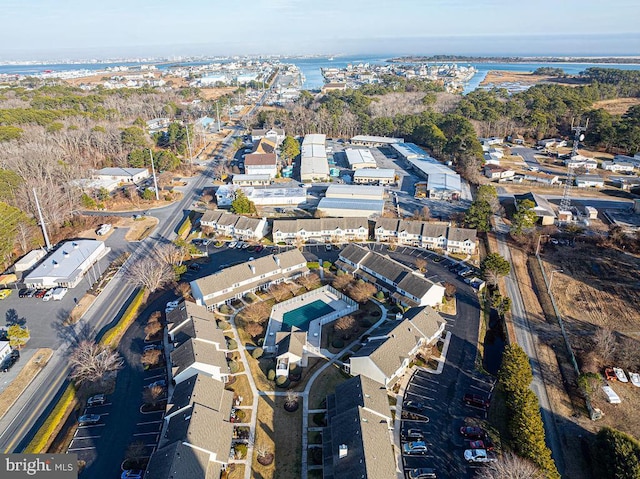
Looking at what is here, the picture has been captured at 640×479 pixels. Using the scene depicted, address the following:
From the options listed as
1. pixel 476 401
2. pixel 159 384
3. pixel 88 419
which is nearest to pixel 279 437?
pixel 159 384

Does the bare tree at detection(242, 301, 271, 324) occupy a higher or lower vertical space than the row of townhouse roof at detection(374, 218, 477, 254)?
lower

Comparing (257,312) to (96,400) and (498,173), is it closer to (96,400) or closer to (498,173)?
(96,400)

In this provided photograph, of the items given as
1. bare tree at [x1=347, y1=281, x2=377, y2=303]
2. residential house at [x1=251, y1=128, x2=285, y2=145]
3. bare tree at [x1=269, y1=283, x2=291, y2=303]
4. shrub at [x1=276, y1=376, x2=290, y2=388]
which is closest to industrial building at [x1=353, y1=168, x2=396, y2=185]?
residential house at [x1=251, y1=128, x2=285, y2=145]

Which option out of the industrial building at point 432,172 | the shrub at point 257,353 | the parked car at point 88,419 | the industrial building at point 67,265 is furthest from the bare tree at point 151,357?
the industrial building at point 432,172

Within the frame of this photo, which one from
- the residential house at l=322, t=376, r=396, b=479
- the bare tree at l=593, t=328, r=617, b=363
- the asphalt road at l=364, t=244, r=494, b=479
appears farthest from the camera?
the bare tree at l=593, t=328, r=617, b=363

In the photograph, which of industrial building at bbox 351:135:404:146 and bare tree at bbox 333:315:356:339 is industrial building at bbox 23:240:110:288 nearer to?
bare tree at bbox 333:315:356:339

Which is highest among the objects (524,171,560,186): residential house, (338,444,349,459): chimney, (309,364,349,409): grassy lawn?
(524,171,560,186): residential house
